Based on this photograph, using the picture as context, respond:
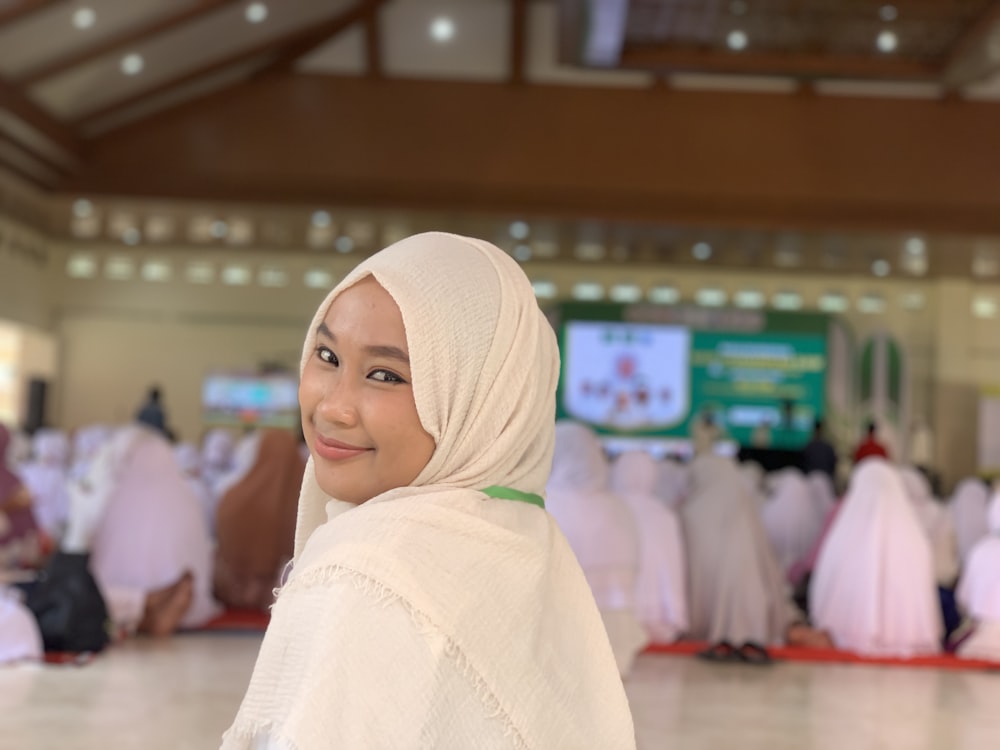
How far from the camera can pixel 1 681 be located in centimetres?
516

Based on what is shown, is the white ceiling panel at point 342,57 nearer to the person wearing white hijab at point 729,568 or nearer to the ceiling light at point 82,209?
the ceiling light at point 82,209

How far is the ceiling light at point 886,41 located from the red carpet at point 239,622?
6.63 m

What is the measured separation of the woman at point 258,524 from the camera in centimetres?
771

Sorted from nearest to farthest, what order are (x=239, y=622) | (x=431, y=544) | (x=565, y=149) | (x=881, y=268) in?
(x=431, y=544) < (x=239, y=622) < (x=565, y=149) < (x=881, y=268)

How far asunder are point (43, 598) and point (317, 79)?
8.61 m

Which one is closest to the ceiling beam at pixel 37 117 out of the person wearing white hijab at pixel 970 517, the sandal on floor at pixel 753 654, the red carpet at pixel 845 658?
the red carpet at pixel 845 658

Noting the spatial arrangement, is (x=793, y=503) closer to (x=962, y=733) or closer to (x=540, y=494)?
(x=962, y=733)

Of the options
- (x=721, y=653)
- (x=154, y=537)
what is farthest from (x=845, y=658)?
(x=154, y=537)

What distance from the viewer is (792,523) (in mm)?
9555

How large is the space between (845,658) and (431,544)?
6426 mm

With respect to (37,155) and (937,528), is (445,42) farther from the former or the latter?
(937,528)

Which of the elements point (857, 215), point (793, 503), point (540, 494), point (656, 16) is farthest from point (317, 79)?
point (540, 494)

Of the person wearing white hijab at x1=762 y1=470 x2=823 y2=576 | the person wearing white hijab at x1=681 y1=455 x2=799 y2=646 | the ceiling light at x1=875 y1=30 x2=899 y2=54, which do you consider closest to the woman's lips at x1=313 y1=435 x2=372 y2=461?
the person wearing white hijab at x1=681 y1=455 x2=799 y2=646

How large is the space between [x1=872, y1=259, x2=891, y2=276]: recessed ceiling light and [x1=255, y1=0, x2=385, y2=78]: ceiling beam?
7948mm
